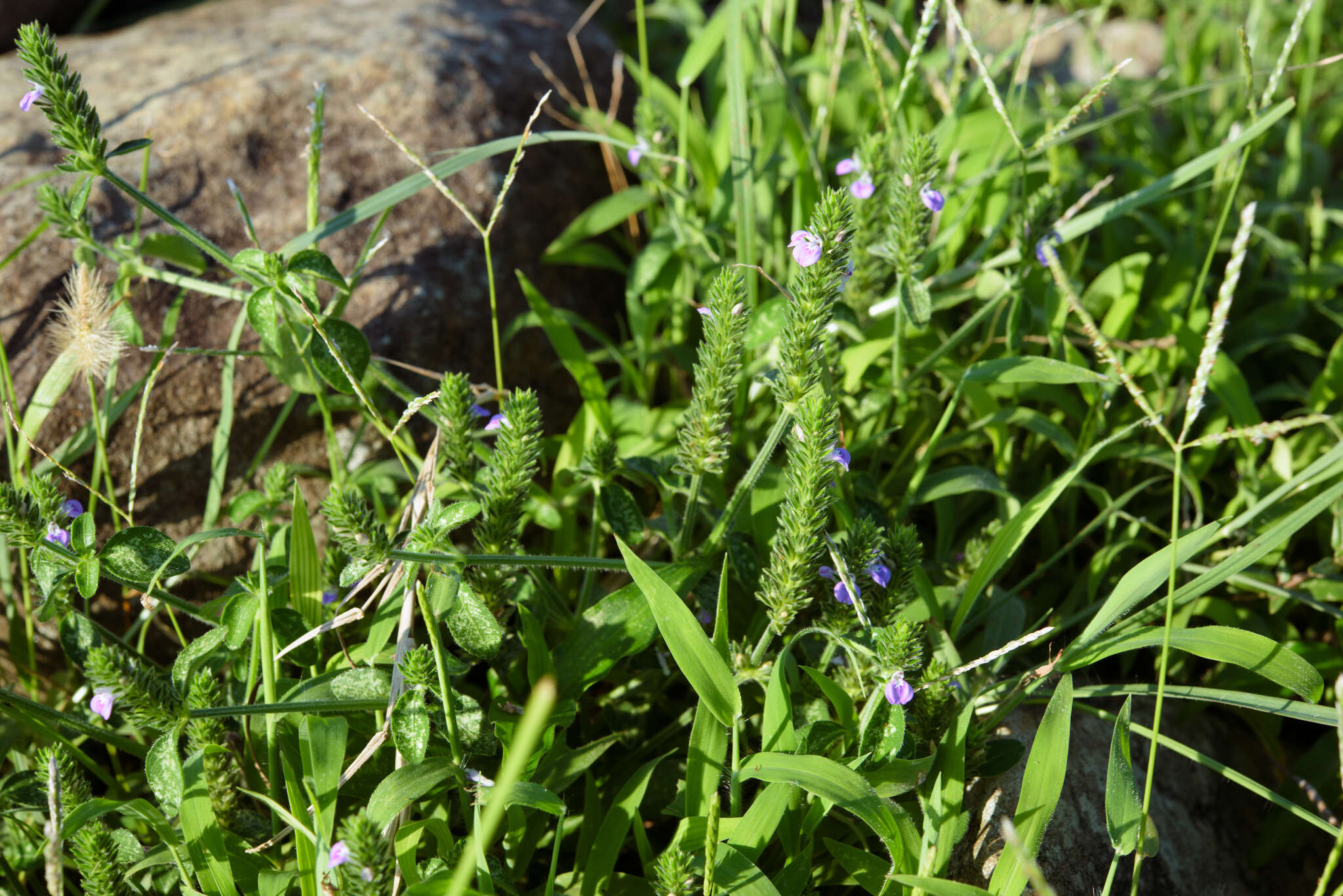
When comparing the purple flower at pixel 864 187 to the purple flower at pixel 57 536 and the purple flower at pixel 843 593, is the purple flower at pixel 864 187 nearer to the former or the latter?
the purple flower at pixel 843 593

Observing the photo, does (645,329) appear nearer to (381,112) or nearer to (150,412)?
(381,112)

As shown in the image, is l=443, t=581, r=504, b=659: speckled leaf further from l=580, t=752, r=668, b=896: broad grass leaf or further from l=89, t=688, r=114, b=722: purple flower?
l=89, t=688, r=114, b=722: purple flower

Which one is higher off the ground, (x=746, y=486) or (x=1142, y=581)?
(x=746, y=486)

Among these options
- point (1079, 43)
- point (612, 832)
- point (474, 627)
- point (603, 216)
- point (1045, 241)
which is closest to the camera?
point (474, 627)

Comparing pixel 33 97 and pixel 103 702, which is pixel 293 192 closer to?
pixel 33 97

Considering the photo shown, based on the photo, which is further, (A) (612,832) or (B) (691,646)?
(A) (612,832)

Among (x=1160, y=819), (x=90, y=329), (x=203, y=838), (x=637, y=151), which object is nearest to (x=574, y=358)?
(x=637, y=151)
